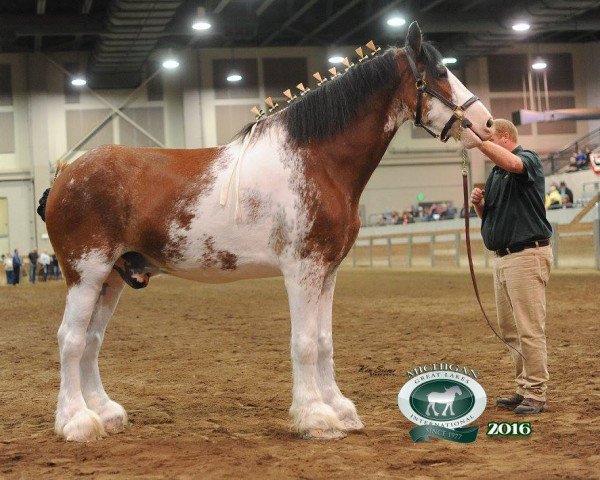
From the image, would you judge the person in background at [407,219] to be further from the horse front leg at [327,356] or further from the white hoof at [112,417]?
the white hoof at [112,417]

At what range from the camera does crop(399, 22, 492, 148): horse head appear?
5562mm

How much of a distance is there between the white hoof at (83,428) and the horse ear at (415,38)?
3.14 metres

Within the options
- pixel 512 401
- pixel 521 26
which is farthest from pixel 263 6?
pixel 512 401

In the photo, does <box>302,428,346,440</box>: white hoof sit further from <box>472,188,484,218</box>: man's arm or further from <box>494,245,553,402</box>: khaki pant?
<box>472,188,484,218</box>: man's arm

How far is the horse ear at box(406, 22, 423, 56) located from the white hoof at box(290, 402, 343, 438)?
7.81 ft

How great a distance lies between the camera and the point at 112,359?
30.2ft

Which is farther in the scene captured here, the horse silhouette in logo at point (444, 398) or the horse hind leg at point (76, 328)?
the horse hind leg at point (76, 328)

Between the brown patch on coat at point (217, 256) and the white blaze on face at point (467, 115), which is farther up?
the white blaze on face at point (467, 115)

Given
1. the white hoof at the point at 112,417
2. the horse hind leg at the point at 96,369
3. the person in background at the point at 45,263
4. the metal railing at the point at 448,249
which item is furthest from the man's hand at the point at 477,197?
the person in background at the point at 45,263

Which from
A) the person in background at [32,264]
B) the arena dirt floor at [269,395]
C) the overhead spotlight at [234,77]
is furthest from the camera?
the overhead spotlight at [234,77]

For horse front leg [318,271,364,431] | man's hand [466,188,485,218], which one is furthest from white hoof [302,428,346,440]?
man's hand [466,188,485,218]

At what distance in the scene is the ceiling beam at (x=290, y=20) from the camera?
3128cm

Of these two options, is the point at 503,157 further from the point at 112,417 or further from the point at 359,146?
the point at 112,417

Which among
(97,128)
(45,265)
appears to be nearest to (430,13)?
(97,128)
